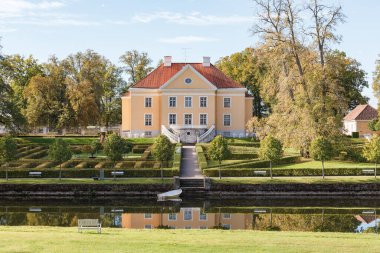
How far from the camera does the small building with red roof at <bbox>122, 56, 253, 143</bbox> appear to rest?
47531 mm

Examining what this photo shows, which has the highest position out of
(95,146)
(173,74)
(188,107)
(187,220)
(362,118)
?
(173,74)

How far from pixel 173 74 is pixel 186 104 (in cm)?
374

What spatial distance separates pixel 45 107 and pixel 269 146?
104 ft

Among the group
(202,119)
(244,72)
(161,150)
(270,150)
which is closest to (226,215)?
(161,150)

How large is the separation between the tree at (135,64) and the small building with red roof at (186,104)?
11139 millimetres

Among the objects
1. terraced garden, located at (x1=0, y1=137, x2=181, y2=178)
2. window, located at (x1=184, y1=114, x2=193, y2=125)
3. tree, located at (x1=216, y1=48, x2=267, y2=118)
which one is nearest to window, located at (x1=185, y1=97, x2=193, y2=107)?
window, located at (x1=184, y1=114, x2=193, y2=125)

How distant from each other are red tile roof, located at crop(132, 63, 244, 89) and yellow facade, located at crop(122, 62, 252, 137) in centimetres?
58

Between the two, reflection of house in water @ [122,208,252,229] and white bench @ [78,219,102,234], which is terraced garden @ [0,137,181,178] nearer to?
reflection of house in water @ [122,208,252,229]

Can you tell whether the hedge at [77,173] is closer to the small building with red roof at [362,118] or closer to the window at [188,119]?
the window at [188,119]

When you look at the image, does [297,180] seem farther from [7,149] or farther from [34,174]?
[7,149]

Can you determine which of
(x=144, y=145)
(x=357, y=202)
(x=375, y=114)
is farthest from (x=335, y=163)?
(x=375, y=114)

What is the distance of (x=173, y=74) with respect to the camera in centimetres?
4994

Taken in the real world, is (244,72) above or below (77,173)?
above

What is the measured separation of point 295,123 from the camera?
33.8m
